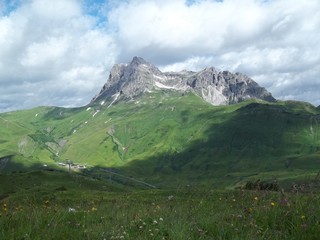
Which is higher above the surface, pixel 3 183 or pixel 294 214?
pixel 294 214

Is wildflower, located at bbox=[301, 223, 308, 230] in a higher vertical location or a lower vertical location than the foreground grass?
higher

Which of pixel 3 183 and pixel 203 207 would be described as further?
pixel 3 183

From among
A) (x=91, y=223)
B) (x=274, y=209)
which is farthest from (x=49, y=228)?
(x=274, y=209)

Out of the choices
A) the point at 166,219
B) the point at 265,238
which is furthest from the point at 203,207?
→ the point at 265,238

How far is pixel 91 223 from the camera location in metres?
9.69

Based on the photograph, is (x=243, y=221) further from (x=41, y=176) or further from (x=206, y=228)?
(x=41, y=176)

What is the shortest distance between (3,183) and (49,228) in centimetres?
16745

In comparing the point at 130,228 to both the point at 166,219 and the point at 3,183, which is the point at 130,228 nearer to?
the point at 166,219

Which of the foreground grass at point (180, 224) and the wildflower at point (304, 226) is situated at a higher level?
the wildflower at point (304, 226)

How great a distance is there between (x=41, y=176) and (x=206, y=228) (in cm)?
17736

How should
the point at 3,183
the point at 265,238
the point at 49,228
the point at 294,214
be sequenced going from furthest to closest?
the point at 3,183
the point at 294,214
the point at 49,228
the point at 265,238

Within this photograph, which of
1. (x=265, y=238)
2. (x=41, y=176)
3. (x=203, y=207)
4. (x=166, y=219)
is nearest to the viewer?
(x=265, y=238)

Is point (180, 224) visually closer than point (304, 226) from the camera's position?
No

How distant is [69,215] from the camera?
10.3 m
